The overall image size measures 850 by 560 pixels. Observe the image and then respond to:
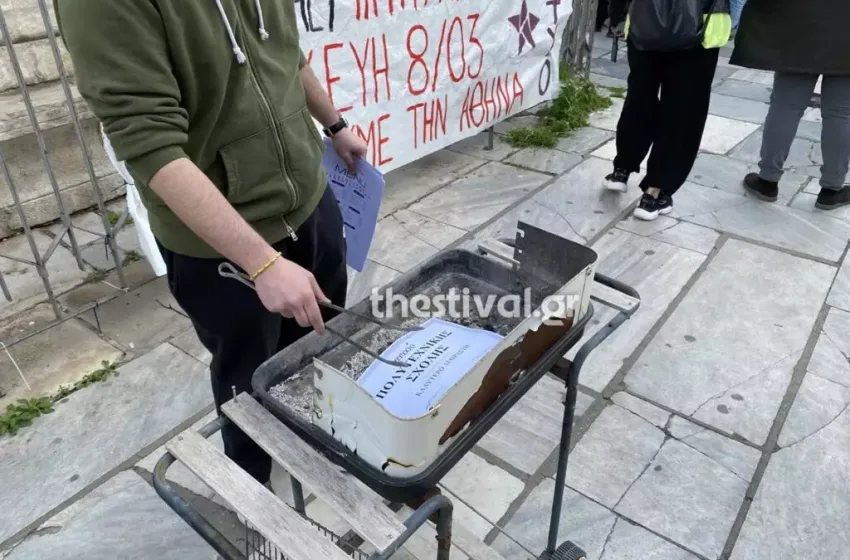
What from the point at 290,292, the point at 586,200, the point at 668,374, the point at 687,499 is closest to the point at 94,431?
the point at 290,292

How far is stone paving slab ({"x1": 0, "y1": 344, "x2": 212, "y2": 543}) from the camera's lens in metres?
2.15

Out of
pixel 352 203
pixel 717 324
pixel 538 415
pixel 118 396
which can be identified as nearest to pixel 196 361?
pixel 118 396

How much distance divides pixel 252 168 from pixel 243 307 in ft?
1.15

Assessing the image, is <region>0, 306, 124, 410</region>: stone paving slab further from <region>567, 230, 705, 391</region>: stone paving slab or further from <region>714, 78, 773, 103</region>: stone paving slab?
<region>714, 78, 773, 103</region>: stone paving slab

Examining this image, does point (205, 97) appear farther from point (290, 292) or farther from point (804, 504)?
point (804, 504)

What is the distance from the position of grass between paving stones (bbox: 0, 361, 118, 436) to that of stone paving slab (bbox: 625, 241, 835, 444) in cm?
211

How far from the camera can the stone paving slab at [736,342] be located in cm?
252

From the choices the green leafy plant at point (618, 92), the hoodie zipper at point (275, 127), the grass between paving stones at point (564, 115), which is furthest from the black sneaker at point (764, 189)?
the hoodie zipper at point (275, 127)

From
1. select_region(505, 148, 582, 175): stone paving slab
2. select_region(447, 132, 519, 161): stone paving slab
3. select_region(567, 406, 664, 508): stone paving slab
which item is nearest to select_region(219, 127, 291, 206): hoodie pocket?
select_region(567, 406, 664, 508): stone paving slab

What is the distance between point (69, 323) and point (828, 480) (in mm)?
3064

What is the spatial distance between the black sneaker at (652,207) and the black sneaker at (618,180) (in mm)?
234

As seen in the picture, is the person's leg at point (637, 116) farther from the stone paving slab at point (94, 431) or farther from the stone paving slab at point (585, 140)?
the stone paving slab at point (94, 431)

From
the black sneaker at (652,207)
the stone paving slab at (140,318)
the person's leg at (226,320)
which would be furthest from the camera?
the black sneaker at (652,207)

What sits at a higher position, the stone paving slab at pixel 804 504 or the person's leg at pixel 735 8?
the person's leg at pixel 735 8
